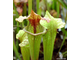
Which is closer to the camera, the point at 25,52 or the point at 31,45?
the point at 31,45
